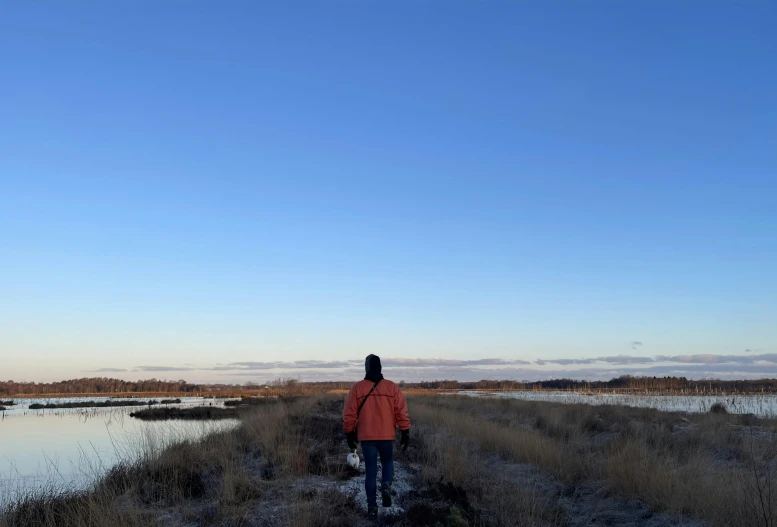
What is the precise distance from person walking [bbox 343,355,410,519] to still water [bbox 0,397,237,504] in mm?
4879

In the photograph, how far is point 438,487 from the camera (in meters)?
8.15

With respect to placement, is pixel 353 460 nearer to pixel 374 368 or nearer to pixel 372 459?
pixel 372 459

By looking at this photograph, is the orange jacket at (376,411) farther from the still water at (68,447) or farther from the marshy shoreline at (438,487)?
Answer: the still water at (68,447)

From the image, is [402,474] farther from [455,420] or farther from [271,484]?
[455,420]

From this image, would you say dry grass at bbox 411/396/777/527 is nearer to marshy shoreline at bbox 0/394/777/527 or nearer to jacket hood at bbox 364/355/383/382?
marshy shoreline at bbox 0/394/777/527

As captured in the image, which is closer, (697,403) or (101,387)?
(697,403)

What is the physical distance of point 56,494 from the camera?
27.3 feet

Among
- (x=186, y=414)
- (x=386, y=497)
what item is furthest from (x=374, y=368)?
(x=186, y=414)

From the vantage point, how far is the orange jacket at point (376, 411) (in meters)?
6.95

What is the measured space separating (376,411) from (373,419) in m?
0.10

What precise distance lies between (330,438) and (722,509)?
8.92 m

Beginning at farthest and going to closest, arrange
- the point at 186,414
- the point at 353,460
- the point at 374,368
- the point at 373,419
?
the point at 186,414 → the point at 353,460 → the point at 374,368 → the point at 373,419

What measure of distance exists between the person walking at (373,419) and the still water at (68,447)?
192 inches

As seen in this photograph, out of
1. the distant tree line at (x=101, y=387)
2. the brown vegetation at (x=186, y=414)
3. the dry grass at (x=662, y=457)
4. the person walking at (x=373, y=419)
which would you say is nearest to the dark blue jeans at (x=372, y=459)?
the person walking at (x=373, y=419)
